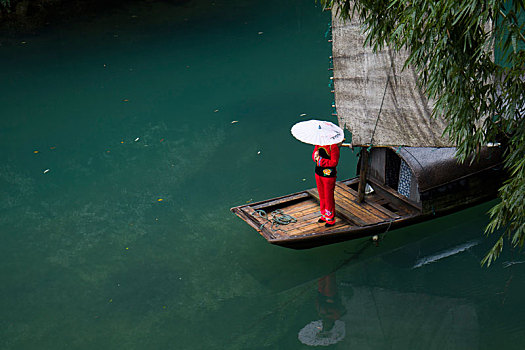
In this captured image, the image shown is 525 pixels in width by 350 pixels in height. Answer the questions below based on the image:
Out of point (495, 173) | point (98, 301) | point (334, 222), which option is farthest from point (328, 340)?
point (495, 173)

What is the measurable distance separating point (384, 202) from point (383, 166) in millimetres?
417

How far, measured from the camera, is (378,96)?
20.5ft

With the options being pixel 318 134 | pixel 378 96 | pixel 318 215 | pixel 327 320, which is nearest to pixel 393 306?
pixel 327 320

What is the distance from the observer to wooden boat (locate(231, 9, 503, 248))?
6.06m

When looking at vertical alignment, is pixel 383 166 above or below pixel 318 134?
below

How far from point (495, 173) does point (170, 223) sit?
3.83 meters

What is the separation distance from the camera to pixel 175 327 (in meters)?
5.67

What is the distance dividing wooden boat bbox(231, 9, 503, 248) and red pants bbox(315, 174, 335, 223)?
4.8 inches

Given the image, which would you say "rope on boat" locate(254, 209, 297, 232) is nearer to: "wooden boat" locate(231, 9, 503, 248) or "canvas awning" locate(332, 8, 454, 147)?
"wooden boat" locate(231, 9, 503, 248)

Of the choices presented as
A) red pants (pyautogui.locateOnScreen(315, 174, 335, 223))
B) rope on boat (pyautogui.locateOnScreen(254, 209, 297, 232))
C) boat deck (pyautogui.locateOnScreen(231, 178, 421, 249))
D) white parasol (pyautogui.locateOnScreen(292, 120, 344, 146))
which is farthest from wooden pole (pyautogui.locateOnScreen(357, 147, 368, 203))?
rope on boat (pyautogui.locateOnScreen(254, 209, 297, 232))

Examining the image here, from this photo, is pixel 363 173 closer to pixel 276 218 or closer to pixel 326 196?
pixel 326 196

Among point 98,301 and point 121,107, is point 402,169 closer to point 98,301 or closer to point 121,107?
point 98,301

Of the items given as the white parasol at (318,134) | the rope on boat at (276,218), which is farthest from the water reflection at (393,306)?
the white parasol at (318,134)

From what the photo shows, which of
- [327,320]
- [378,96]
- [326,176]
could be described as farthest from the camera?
[378,96]
